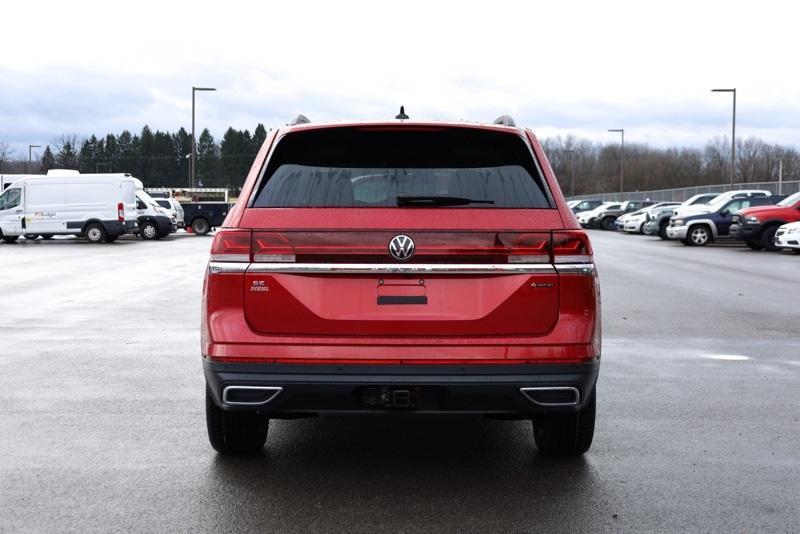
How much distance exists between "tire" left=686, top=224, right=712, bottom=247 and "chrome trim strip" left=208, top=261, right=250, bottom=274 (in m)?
29.1

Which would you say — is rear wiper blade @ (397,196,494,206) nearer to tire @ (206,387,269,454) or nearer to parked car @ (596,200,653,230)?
tire @ (206,387,269,454)

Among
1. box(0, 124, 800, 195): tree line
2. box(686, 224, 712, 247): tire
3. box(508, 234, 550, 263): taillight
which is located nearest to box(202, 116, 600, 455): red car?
box(508, 234, 550, 263): taillight

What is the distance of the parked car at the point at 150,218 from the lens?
1423 inches

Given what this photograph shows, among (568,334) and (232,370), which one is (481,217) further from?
(232,370)

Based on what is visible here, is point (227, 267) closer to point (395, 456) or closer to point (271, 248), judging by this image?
point (271, 248)

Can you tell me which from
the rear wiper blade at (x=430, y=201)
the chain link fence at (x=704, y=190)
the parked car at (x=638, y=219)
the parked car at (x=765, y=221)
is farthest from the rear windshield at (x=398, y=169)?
the chain link fence at (x=704, y=190)

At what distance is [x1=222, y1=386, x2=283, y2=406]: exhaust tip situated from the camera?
414cm

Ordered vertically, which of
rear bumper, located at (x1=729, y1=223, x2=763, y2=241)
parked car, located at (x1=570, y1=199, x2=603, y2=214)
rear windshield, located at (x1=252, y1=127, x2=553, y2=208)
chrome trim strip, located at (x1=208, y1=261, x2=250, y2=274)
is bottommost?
rear bumper, located at (x1=729, y1=223, x2=763, y2=241)

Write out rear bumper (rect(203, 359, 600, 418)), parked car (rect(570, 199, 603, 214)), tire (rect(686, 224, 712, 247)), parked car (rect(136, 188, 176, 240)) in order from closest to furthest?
rear bumper (rect(203, 359, 600, 418))
tire (rect(686, 224, 712, 247))
parked car (rect(136, 188, 176, 240))
parked car (rect(570, 199, 603, 214))

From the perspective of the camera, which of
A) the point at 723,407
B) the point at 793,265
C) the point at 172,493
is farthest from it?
the point at 793,265

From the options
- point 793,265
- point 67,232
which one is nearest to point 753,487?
point 793,265

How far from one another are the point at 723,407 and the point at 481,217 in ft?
10.2

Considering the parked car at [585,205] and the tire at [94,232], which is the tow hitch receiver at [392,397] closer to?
the tire at [94,232]

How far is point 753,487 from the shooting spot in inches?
179
